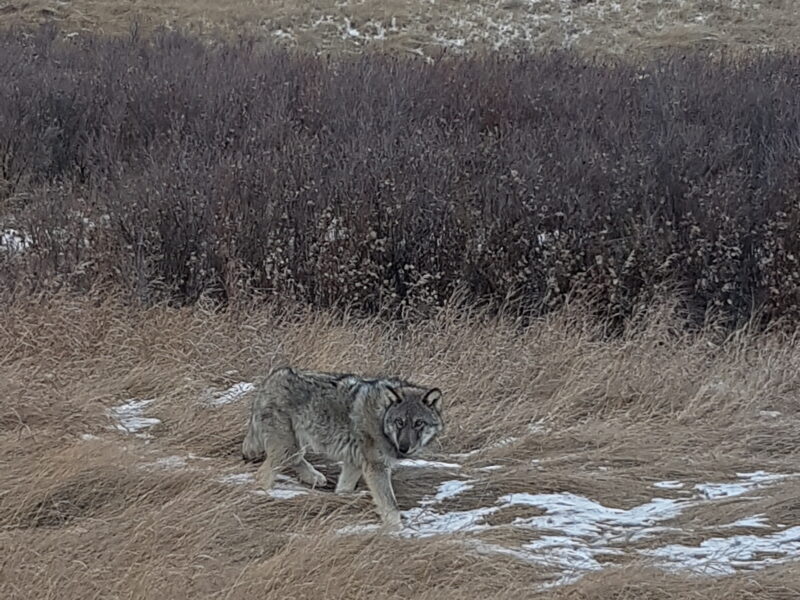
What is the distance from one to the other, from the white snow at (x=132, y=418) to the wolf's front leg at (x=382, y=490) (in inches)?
59.9

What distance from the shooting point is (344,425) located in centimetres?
474

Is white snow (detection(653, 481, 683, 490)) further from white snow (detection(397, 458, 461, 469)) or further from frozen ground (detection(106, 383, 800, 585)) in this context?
white snow (detection(397, 458, 461, 469))

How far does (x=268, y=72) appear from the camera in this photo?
14.3 meters

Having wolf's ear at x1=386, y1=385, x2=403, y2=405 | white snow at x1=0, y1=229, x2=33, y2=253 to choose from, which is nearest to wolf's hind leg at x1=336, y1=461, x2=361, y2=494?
wolf's ear at x1=386, y1=385, x2=403, y2=405

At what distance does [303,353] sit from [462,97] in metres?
6.83

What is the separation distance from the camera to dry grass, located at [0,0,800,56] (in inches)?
968

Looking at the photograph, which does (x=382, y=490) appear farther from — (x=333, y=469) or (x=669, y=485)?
(x=669, y=485)

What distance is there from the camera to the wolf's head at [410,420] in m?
4.59

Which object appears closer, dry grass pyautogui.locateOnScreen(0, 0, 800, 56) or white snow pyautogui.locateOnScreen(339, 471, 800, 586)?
white snow pyautogui.locateOnScreen(339, 471, 800, 586)

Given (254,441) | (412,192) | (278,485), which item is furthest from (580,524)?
(412,192)

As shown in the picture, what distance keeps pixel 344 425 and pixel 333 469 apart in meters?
0.51

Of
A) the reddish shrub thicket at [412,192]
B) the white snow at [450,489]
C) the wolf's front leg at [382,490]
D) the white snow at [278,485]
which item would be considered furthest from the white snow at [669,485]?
the reddish shrub thicket at [412,192]

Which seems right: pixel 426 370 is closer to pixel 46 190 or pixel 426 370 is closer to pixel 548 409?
pixel 548 409

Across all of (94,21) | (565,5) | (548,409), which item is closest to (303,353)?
(548,409)
